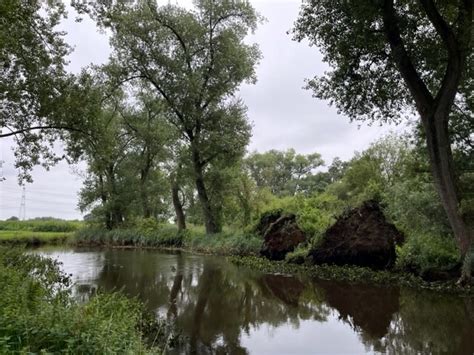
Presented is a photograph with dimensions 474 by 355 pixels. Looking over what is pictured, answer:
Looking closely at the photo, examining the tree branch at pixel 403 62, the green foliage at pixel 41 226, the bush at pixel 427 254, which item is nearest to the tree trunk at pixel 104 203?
the green foliage at pixel 41 226

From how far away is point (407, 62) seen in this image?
41.6ft

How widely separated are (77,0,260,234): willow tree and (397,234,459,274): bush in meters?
15.9

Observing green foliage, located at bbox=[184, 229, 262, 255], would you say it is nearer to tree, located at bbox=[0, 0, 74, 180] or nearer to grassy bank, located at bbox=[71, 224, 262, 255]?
grassy bank, located at bbox=[71, 224, 262, 255]

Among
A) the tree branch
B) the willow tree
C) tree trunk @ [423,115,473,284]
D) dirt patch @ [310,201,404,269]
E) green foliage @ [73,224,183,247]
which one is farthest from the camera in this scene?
green foliage @ [73,224,183,247]

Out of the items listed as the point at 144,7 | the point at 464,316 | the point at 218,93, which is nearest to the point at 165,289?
the point at 464,316

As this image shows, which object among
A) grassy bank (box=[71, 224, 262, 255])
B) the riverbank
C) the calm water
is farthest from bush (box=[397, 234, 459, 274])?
grassy bank (box=[71, 224, 262, 255])

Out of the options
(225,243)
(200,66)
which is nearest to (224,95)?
(200,66)

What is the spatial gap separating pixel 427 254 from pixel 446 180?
2.71 metres

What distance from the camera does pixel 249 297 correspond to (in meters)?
11.4

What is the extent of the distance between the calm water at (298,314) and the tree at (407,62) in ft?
10.4

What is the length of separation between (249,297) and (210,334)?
12.7 feet

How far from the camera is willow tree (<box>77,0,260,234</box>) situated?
28.0 m

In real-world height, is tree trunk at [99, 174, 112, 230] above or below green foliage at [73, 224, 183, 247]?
above

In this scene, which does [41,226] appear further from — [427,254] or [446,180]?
[446,180]
